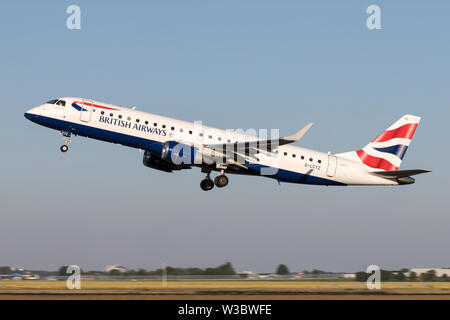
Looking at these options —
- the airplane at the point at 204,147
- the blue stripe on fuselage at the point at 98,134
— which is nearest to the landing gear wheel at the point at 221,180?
the airplane at the point at 204,147

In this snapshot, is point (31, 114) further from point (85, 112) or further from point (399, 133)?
point (399, 133)

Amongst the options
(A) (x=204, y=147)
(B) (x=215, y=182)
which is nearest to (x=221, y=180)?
(B) (x=215, y=182)

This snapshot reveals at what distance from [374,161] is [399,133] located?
3366 mm

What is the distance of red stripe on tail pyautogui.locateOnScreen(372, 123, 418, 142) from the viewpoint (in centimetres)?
5044

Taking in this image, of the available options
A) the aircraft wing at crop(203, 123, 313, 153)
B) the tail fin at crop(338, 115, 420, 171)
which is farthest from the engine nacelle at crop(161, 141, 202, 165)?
the tail fin at crop(338, 115, 420, 171)

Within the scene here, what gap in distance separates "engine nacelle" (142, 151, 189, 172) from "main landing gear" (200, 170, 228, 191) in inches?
79.5

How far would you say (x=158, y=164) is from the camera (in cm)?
4738

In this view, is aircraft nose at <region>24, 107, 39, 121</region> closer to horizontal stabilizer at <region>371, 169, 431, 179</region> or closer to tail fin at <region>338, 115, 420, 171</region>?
tail fin at <region>338, 115, 420, 171</region>

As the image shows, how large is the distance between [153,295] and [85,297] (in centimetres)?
334

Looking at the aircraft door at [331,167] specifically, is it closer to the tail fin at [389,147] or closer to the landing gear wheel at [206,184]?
the tail fin at [389,147]

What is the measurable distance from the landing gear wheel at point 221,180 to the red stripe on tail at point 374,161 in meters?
10.5

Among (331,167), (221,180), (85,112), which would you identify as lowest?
(221,180)

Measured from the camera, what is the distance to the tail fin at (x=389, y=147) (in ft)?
161
